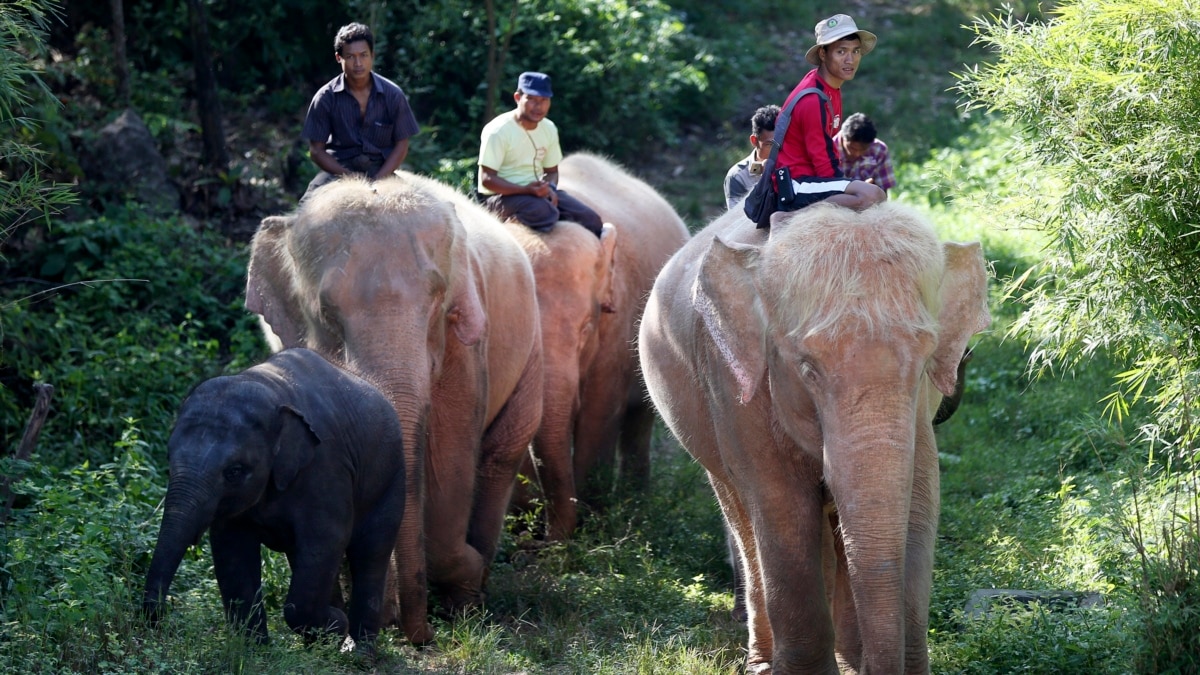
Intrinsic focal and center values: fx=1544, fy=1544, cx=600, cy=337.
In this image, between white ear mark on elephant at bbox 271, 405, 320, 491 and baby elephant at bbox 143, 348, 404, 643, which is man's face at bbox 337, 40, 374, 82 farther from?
white ear mark on elephant at bbox 271, 405, 320, 491

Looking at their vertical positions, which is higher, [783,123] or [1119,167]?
[783,123]

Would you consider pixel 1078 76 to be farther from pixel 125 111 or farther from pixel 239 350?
pixel 125 111

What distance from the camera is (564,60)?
12.7m

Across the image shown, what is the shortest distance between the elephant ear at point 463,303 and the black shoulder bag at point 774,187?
1624 mm

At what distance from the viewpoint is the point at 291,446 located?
5.18 metres

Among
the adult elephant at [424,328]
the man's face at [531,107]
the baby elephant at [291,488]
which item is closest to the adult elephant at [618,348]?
the adult elephant at [424,328]

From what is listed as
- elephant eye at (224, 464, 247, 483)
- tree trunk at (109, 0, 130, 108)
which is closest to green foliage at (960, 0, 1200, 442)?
elephant eye at (224, 464, 247, 483)

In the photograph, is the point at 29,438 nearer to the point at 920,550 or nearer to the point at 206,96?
the point at 920,550

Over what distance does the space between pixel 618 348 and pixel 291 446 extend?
359cm

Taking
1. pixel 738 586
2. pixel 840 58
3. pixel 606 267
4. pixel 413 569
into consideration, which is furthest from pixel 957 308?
pixel 606 267

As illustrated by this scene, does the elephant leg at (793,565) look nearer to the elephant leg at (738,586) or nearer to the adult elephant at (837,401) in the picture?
the adult elephant at (837,401)

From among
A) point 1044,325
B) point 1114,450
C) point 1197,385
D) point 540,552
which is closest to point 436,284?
point 540,552

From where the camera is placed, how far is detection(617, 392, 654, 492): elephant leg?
889cm

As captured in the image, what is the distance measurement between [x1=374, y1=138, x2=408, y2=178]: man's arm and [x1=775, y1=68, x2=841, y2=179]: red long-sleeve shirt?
2358 millimetres
